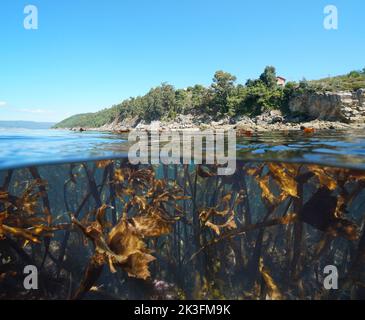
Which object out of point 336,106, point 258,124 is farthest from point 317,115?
point 258,124

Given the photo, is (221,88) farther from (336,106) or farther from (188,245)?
(188,245)

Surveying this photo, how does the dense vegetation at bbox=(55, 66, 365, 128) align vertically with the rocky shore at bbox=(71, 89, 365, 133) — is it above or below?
above

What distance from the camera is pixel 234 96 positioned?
2491 inches

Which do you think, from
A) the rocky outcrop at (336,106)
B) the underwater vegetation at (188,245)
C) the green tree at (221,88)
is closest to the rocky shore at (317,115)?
the rocky outcrop at (336,106)

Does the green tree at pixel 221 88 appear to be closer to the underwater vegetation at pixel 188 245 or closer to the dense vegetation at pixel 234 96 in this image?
the dense vegetation at pixel 234 96

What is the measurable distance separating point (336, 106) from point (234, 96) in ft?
76.0

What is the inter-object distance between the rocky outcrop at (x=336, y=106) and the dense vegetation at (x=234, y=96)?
1.81 meters

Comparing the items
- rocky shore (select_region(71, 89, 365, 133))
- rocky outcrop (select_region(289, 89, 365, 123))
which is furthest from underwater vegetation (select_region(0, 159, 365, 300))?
rocky outcrop (select_region(289, 89, 365, 123))

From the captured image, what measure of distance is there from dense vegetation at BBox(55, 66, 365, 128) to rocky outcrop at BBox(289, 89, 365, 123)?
1.81 meters

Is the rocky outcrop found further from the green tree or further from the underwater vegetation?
the underwater vegetation

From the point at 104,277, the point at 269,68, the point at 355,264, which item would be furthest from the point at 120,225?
the point at 269,68

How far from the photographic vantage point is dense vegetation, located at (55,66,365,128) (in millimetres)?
51000
